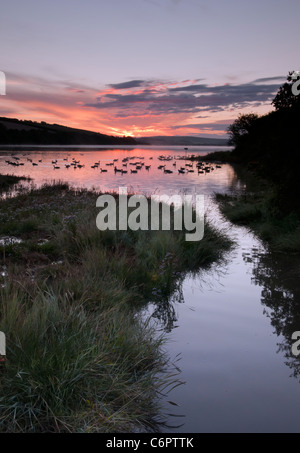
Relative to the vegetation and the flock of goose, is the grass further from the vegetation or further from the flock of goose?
the flock of goose

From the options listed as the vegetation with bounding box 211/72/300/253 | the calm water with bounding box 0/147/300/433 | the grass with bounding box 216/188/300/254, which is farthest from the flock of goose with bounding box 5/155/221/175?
the calm water with bounding box 0/147/300/433

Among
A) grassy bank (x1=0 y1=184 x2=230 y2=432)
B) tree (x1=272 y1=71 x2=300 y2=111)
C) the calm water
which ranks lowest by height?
the calm water

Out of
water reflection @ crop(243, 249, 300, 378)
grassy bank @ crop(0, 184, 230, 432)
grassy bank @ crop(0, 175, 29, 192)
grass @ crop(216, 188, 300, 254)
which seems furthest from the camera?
grassy bank @ crop(0, 175, 29, 192)

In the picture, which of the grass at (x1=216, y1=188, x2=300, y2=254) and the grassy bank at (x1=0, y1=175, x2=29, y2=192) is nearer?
the grass at (x1=216, y1=188, x2=300, y2=254)

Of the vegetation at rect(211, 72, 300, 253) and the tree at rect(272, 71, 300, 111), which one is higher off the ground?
the tree at rect(272, 71, 300, 111)

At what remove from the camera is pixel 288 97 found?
11977mm

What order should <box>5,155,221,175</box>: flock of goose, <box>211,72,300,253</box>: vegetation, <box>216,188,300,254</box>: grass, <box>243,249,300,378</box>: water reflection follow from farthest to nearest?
<box>5,155,221,175</box>: flock of goose → <box>211,72,300,253</box>: vegetation → <box>216,188,300,254</box>: grass → <box>243,249,300,378</box>: water reflection

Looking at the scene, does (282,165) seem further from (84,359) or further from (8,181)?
(8,181)

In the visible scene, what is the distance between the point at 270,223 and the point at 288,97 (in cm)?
394

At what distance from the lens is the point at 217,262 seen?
30.8 feet

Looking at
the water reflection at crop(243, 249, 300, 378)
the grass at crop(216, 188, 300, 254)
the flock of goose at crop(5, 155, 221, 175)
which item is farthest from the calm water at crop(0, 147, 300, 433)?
the flock of goose at crop(5, 155, 221, 175)

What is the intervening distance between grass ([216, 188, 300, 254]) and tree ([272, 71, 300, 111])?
10.7 ft

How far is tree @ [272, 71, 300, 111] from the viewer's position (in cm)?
1172

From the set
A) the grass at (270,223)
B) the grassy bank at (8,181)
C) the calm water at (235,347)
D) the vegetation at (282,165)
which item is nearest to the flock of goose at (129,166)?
the grassy bank at (8,181)
